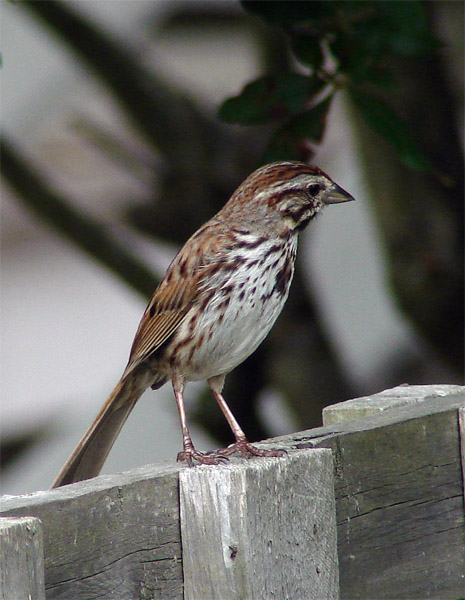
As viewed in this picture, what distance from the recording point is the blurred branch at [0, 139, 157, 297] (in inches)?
184

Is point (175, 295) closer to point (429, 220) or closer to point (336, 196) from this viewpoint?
point (336, 196)

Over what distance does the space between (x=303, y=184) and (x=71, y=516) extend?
6.15 feet

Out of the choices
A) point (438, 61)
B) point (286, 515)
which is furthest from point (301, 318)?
point (286, 515)

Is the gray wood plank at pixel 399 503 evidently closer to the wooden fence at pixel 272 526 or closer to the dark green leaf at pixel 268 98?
the wooden fence at pixel 272 526

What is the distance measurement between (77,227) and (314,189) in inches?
60.2

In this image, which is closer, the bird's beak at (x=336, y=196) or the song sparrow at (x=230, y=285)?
the song sparrow at (x=230, y=285)

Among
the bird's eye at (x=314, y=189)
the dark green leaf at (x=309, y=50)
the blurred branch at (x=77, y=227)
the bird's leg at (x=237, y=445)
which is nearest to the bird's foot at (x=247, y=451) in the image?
the bird's leg at (x=237, y=445)

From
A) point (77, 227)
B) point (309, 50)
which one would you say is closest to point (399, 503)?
point (309, 50)

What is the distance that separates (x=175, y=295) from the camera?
3.55 m

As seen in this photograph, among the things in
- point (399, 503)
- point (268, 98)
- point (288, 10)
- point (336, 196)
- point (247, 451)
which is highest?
point (288, 10)

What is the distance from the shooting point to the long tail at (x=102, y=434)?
10.2 ft

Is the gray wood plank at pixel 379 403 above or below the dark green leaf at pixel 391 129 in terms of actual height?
below

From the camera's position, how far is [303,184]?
3.50 metres

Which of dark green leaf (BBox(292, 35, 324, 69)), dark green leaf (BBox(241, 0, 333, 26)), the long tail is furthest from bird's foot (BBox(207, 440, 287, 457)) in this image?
dark green leaf (BBox(241, 0, 333, 26))
